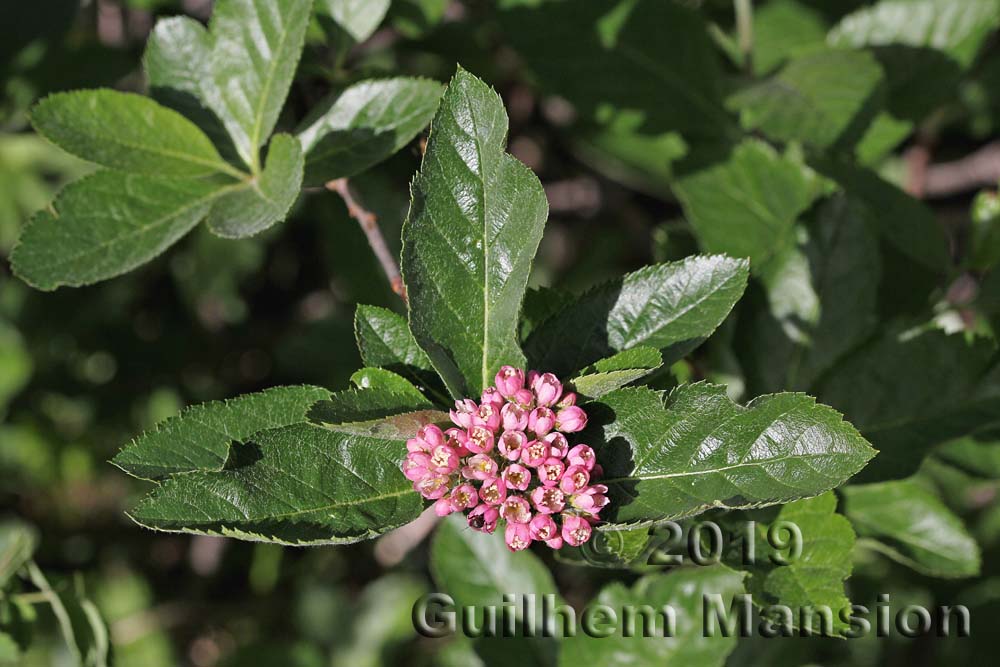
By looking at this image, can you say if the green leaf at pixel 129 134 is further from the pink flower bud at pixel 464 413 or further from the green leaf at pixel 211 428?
the pink flower bud at pixel 464 413

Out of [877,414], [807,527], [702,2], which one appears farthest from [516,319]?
[702,2]

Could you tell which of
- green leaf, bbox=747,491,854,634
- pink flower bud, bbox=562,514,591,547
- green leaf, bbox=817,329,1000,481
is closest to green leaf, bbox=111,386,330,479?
Result: pink flower bud, bbox=562,514,591,547

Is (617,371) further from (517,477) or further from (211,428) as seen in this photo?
(211,428)

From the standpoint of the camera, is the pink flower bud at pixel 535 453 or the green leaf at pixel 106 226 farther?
the green leaf at pixel 106 226

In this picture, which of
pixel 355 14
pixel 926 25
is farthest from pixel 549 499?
pixel 926 25

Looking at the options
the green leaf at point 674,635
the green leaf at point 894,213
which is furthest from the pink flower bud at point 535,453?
the green leaf at point 894,213

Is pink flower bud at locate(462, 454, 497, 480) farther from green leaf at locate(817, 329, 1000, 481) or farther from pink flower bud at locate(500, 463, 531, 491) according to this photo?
green leaf at locate(817, 329, 1000, 481)
